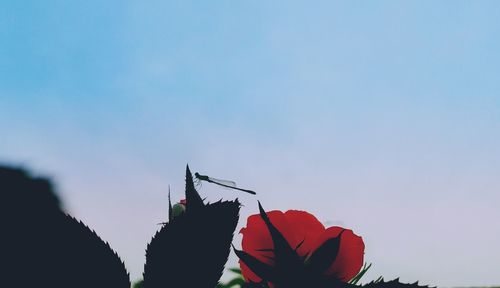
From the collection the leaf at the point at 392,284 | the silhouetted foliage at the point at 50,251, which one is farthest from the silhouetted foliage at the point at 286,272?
the silhouetted foliage at the point at 50,251

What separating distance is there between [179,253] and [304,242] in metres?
0.13

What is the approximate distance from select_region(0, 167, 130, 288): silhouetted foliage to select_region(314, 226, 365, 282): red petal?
187 millimetres

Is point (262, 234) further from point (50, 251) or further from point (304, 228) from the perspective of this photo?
point (50, 251)

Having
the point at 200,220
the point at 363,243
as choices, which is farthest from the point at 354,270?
the point at 200,220

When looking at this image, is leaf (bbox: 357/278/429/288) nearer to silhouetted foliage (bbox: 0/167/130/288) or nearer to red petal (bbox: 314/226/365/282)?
red petal (bbox: 314/226/365/282)

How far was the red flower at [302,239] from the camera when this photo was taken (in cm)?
50

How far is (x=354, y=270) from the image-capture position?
503 mm

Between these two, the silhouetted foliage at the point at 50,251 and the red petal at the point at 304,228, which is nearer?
the silhouetted foliage at the point at 50,251

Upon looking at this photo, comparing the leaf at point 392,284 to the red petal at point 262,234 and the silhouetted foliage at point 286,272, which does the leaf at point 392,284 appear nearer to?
the silhouetted foliage at point 286,272

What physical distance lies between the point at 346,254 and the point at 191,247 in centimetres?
15

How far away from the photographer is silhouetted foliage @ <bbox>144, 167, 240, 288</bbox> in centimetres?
46

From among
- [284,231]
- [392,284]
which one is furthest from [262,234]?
[392,284]

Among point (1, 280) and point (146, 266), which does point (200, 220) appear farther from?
point (1, 280)

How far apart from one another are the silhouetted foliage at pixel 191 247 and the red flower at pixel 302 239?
37 mm
